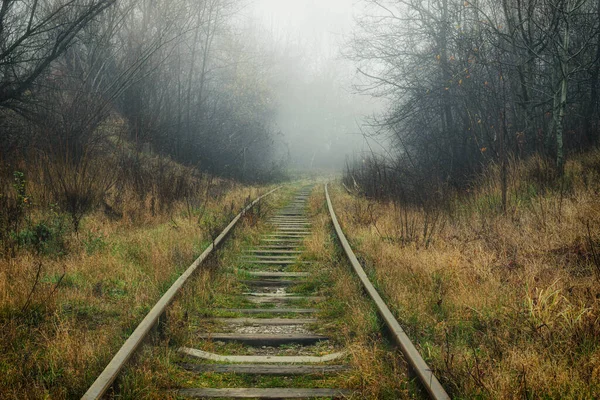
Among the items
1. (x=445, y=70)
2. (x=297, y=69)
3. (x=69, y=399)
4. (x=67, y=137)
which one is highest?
(x=297, y=69)

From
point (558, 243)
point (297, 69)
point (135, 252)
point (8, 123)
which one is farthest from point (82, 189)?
point (297, 69)

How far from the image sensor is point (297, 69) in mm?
63625

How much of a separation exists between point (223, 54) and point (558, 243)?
86.6 ft

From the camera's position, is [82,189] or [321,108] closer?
[82,189]

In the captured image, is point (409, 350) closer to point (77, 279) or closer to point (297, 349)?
point (297, 349)

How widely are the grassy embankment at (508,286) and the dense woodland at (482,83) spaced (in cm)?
70

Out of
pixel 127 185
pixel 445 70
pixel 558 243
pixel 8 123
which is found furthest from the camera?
pixel 445 70

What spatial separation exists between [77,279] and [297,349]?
2743mm

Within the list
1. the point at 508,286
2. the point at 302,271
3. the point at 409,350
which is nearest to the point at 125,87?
the point at 302,271

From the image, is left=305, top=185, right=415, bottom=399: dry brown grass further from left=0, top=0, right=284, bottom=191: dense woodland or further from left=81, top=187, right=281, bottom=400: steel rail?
left=0, top=0, right=284, bottom=191: dense woodland

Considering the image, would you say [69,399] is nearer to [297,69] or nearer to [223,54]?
[223,54]

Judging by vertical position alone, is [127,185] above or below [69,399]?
above

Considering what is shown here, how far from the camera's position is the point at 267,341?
429cm

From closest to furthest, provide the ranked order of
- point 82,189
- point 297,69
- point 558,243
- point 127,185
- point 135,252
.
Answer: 1. point 558,243
2. point 135,252
3. point 82,189
4. point 127,185
5. point 297,69
